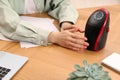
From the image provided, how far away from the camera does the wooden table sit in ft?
2.60

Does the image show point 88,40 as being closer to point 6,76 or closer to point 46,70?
point 46,70

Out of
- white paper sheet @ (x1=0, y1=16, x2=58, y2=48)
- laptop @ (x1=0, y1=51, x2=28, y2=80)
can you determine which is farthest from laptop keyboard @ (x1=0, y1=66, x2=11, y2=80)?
white paper sheet @ (x1=0, y1=16, x2=58, y2=48)

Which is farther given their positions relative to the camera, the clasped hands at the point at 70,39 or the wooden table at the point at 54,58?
the clasped hands at the point at 70,39

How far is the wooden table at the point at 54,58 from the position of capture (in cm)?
79

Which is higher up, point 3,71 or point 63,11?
point 63,11

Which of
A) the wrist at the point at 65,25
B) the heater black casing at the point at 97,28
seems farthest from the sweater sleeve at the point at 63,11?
the heater black casing at the point at 97,28

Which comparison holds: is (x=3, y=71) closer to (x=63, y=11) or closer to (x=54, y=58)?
(x=54, y=58)

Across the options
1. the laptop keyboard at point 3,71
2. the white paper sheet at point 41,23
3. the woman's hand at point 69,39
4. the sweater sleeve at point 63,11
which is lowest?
the laptop keyboard at point 3,71

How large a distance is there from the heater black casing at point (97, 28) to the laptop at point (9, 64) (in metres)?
0.28

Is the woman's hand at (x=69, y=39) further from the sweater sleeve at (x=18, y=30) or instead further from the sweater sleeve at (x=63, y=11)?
the sweater sleeve at (x=63, y=11)

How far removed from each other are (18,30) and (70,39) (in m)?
0.25

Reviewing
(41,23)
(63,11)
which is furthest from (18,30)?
(63,11)

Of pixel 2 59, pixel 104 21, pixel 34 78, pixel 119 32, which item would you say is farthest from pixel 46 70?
pixel 119 32

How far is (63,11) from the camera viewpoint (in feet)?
3.92
